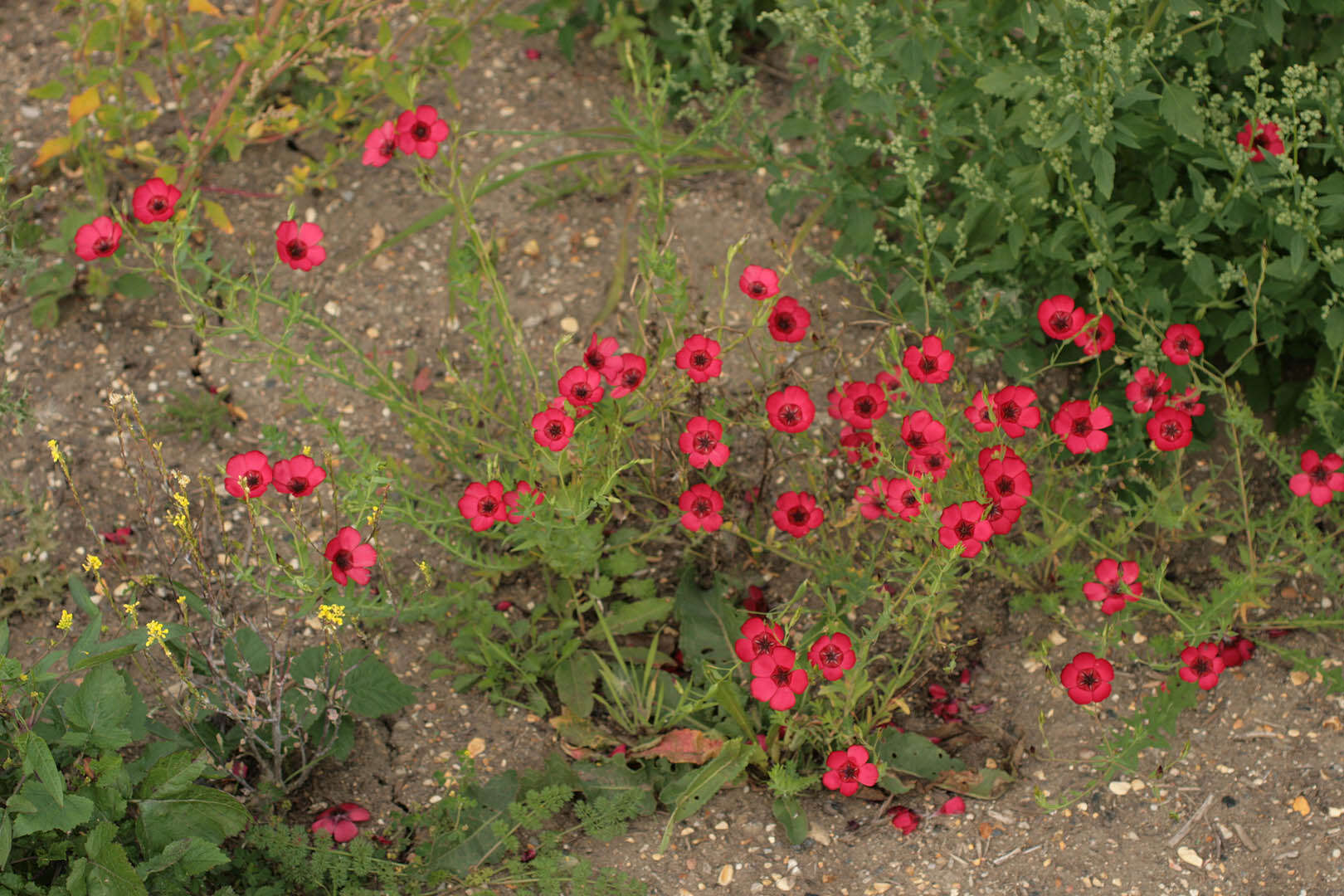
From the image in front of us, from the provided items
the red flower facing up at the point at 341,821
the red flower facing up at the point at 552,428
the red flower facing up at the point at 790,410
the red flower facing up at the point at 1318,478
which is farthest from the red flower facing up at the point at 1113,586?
the red flower facing up at the point at 341,821

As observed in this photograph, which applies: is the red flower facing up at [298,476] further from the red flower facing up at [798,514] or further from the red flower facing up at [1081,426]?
the red flower facing up at [1081,426]

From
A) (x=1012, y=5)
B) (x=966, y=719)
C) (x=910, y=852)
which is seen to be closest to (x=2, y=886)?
(x=910, y=852)

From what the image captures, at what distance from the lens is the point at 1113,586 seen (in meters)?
2.74

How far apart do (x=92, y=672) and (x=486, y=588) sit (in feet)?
2.90

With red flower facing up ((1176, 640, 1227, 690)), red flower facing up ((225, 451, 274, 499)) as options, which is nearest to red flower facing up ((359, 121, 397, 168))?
red flower facing up ((225, 451, 274, 499))

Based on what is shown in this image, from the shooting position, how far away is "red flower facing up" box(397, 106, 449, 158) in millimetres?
2619

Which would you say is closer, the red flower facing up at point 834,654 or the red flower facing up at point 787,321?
the red flower facing up at point 834,654

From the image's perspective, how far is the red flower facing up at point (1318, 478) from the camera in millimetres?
2637

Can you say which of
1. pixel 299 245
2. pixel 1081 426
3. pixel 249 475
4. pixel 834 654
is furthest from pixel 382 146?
pixel 1081 426

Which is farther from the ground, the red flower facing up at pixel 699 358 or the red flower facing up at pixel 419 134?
the red flower facing up at pixel 419 134

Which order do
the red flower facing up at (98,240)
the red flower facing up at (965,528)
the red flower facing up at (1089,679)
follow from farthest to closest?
the red flower facing up at (98,240) < the red flower facing up at (1089,679) < the red flower facing up at (965,528)

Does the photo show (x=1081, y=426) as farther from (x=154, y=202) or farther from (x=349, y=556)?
(x=154, y=202)

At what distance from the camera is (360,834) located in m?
2.61

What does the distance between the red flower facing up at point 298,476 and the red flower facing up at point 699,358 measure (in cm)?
73
